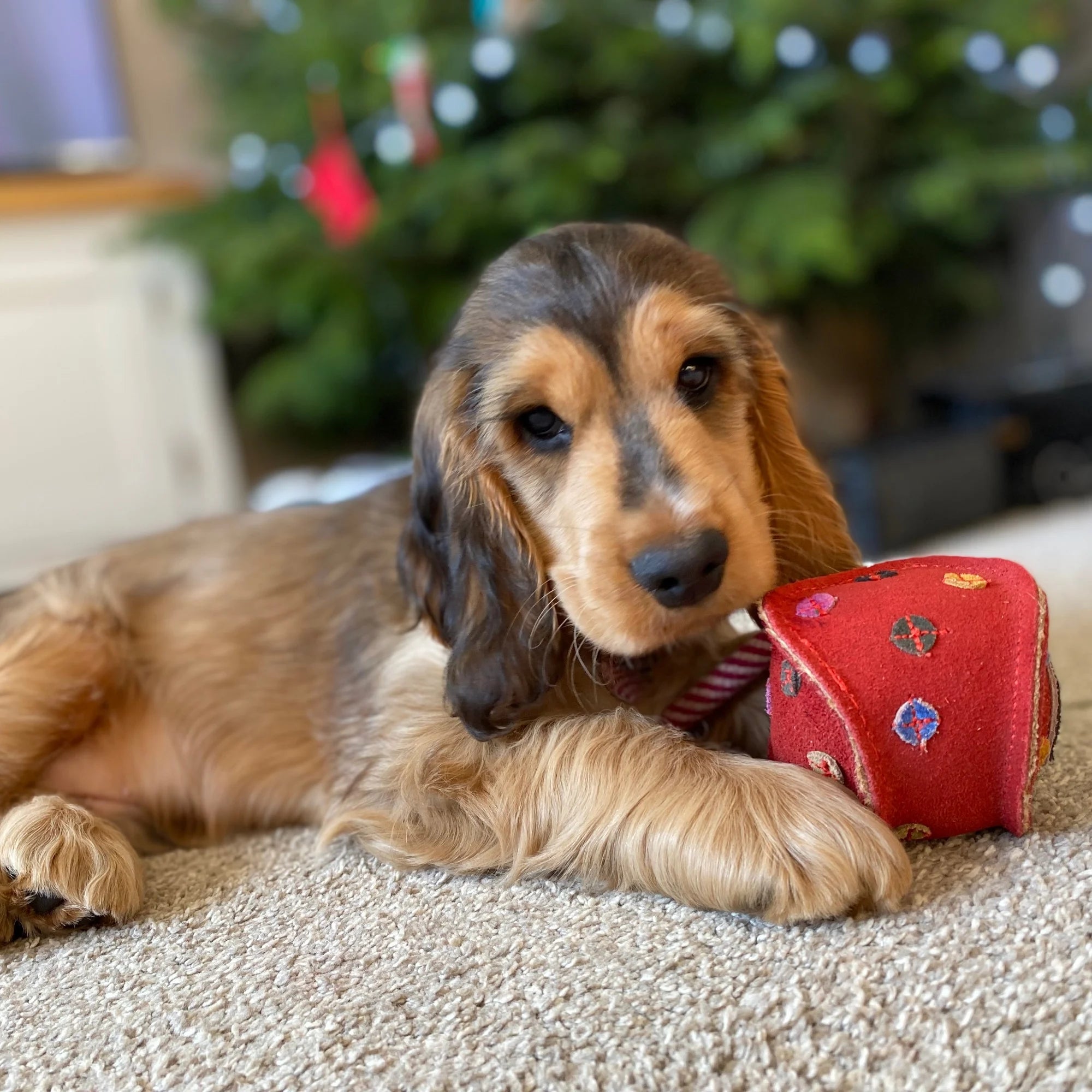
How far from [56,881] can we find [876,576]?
1.35m

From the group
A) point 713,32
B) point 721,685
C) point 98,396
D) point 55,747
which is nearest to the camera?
point 721,685

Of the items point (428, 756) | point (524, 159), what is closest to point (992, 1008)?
point (428, 756)

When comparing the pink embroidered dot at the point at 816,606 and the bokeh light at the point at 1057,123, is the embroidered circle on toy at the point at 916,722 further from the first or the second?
the bokeh light at the point at 1057,123

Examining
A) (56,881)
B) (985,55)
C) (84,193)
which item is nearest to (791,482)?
(56,881)

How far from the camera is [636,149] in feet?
16.2

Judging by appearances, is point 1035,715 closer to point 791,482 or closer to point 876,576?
point 876,576

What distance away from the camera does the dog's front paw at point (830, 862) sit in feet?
4.88

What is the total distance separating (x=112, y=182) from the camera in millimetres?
6188

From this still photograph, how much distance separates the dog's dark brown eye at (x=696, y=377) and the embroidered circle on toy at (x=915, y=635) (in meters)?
0.52

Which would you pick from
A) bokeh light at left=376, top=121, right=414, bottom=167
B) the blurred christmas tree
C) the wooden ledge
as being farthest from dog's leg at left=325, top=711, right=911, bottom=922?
the wooden ledge

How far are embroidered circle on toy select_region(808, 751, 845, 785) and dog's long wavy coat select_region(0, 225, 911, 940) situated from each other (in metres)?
0.05

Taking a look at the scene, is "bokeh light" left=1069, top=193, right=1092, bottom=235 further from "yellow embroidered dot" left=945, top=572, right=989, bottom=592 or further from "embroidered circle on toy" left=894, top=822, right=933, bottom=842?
"embroidered circle on toy" left=894, top=822, right=933, bottom=842

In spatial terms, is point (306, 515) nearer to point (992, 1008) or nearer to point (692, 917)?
point (692, 917)

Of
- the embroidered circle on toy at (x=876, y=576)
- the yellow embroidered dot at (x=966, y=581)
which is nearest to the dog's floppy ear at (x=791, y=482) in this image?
the embroidered circle on toy at (x=876, y=576)
